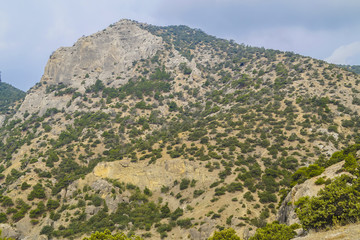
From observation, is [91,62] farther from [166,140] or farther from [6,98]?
[166,140]

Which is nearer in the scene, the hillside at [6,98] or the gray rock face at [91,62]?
the gray rock face at [91,62]

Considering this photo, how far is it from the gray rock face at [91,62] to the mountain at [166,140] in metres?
0.83

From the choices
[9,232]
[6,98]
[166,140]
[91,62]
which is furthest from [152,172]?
[6,98]

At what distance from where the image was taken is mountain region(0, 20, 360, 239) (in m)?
48.2

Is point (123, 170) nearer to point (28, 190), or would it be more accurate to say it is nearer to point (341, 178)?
point (28, 190)

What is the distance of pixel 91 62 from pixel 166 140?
289ft

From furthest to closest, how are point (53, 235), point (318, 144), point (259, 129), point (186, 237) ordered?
point (259, 129)
point (318, 144)
point (53, 235)
point (186, 237)

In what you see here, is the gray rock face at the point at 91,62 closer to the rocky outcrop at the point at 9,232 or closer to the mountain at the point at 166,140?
the mountain at the point at 166,140

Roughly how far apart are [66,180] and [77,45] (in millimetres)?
103975

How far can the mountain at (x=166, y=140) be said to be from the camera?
4816cm

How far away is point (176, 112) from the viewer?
106m

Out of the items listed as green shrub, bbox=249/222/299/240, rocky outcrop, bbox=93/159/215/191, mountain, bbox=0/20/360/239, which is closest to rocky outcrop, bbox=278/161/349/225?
mountain, bbox=0/20/360/239

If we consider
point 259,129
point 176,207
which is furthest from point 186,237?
point 259,129

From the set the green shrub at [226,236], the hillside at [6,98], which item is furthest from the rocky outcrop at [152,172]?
the hillside at [6,98]
